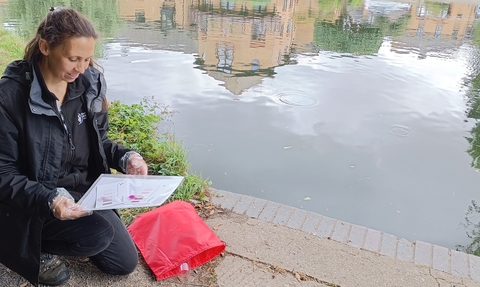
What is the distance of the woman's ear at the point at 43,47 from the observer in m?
1.99

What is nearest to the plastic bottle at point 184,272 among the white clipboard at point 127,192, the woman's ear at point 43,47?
the white clipboard at point 127,192

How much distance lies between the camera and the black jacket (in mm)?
1962

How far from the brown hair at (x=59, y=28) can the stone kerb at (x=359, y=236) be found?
1.93 meters

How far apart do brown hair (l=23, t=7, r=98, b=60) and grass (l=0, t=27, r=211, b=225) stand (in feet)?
5.04

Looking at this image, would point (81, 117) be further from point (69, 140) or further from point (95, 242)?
point (95, 242)

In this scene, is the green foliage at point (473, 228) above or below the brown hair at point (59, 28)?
below

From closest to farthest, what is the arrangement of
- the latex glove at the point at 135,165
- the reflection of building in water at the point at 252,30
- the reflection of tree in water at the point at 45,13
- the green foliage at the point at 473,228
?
the latex glove at the point at 135,165 → the green foliage at the point at 473,228 → the reflection of building in water at the point at 252,30 → the reflection of tree in water at the point at 45,13

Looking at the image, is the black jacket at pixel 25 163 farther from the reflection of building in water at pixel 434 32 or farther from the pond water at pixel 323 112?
the reflection of building in water at pixel 434 32

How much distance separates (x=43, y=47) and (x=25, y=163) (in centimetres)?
61

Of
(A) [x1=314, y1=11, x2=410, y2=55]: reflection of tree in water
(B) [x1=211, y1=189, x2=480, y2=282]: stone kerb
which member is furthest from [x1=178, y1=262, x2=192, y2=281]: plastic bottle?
(A) [x1=314, y1=11, x2=410, y2=55]: reflection of tree in water

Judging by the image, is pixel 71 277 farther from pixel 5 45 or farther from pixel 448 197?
pixel 5 45

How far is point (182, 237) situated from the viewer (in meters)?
2.61

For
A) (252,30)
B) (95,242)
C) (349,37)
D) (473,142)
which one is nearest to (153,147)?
(95,242)

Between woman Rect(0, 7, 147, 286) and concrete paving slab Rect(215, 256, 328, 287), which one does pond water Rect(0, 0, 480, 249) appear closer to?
concrete paving slab Rect(215, 256, 328, 287)
